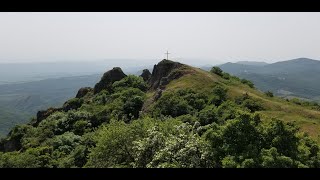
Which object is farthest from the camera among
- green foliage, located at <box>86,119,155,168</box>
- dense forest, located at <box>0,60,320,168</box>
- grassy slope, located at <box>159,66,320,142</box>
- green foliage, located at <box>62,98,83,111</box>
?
green foliage, located at <box>62,98,83,111</box>

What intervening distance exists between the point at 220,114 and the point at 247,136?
32407 millimetres

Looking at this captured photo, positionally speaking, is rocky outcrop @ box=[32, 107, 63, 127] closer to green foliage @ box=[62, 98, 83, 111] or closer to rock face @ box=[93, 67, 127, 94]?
green foliage @ box=[62, 98, 83, 111]

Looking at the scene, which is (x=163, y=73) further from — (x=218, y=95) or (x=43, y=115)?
(x=43, y=115)

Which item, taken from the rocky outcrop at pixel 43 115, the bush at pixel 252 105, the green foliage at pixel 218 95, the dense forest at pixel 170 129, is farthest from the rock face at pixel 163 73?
the bush at pixel 252 105

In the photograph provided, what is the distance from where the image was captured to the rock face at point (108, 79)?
97125mm

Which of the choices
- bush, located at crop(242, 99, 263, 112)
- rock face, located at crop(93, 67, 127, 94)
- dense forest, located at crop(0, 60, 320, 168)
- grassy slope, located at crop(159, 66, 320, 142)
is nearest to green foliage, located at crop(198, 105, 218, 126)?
dense forest, located at crop(0, 60, 320, 168)

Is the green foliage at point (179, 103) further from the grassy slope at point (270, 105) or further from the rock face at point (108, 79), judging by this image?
the rock face at point (108, 79)

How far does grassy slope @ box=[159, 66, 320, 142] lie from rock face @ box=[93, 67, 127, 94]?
48.0 ft

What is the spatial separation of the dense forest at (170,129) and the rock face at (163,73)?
0.23 meters

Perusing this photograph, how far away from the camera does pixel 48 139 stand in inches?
2709

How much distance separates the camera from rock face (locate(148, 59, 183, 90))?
85.8m

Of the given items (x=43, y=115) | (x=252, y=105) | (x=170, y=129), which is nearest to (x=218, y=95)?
(x=252, y=105)
